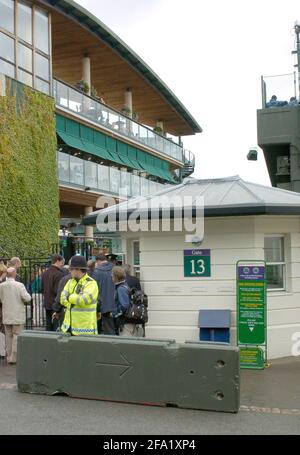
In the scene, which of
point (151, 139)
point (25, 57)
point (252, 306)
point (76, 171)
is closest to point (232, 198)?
point (252, 306)

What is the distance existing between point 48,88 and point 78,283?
1523 cm

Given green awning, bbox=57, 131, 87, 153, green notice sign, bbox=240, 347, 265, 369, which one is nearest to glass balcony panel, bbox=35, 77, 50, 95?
green awning, bbox=57, 131, 87, 153

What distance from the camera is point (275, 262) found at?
399 inches

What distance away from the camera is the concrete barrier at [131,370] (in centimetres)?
650

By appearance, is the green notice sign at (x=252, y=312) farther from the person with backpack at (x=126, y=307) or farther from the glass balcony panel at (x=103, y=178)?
the glass balcony panel at (x=103, y=178)

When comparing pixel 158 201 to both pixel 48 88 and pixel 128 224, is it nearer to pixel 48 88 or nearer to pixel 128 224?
pixel 128 224

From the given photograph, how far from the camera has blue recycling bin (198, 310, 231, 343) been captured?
9289 mm

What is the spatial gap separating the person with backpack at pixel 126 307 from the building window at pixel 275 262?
2482 millimetres

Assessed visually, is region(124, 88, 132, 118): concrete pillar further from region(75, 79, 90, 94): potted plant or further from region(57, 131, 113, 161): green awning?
region(75, 79, 90, 94): potted plant

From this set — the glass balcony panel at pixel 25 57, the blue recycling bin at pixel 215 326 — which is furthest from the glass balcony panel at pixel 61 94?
the blue recycling bin at pixel 215 326

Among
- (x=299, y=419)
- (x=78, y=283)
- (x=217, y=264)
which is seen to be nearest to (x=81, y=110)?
(x=217, y=264)

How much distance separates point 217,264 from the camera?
9812 millimetres

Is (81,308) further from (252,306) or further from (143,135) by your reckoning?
(143,135)

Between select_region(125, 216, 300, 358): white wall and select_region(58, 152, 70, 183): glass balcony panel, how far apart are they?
43.1ft
